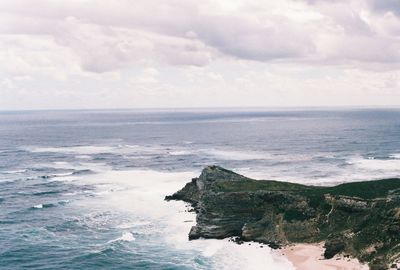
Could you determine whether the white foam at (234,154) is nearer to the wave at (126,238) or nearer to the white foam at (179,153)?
the white foam at (179,153)

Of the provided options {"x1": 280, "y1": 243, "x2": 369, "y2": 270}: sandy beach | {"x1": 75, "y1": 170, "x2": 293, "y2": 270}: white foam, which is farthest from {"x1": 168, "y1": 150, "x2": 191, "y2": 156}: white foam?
{"x1": 280, "y1": 243, "x2": 369, "y2": 270}: sandy beach

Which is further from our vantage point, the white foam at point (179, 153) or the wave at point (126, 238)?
the white foam at point (179, 153)

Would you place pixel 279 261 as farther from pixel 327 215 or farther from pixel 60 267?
pixel 60 267

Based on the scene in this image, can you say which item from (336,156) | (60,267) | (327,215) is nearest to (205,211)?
(327,215)

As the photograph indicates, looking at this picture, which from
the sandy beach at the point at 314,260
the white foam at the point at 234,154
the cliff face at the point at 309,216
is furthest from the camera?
the white foam at the point at 234,154

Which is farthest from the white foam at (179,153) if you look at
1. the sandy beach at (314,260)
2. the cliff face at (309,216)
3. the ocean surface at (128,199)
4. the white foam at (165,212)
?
the sandy beach at (314,260)

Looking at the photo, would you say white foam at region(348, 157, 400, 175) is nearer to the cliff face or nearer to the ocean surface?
the ocean surface
